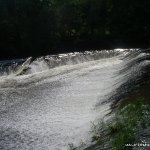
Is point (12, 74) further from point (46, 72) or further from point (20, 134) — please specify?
point (20, 134)

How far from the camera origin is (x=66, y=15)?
44781 mm

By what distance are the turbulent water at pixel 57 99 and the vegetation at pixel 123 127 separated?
0.70 meters

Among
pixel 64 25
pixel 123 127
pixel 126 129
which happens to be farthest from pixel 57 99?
pixel 64 25

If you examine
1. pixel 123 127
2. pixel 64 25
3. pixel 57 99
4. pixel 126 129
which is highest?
pixel 64 25

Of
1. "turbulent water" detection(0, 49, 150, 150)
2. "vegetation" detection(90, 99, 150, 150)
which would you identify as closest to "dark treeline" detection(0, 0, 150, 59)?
"turbulent water" detection(0, 49, 150, 150)

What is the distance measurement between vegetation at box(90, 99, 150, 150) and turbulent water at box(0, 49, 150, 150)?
0.70 meters

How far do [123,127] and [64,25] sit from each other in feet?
110

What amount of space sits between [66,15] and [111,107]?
98.2 ft

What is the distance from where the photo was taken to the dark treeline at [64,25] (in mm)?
41938

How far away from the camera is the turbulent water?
578 inches

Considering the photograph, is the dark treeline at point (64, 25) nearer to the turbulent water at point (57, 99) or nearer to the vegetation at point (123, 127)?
the turbulent water at point (57, 99)

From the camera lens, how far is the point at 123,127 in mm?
11742

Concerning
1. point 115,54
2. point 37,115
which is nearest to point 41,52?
point 115,54

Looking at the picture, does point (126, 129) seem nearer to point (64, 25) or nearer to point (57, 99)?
point (57, 99)
